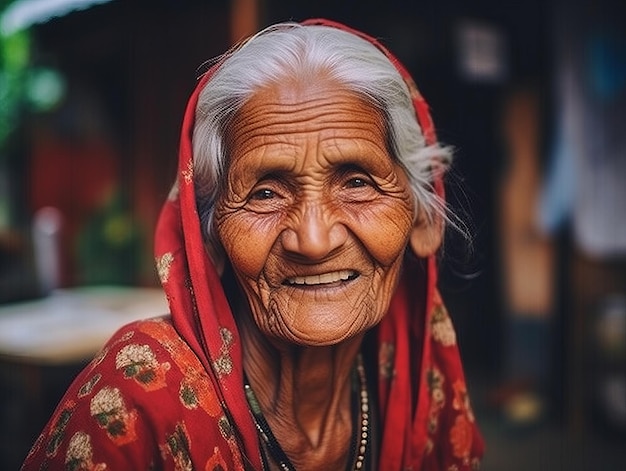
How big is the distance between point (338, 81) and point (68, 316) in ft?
10.9

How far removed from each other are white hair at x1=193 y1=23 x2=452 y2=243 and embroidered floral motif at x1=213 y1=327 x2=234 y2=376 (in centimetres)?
27

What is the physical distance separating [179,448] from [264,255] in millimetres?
464

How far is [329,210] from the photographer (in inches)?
62.8

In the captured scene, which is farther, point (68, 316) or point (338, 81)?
point (68, 316)

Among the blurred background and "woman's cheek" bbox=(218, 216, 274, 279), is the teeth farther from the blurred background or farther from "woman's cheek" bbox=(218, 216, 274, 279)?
the blurred background

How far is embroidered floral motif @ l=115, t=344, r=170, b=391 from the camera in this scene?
4.95 ft

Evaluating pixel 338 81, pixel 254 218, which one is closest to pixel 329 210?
pixel 254 218

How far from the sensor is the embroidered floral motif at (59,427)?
1468 millimetres

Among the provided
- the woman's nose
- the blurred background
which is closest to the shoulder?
the woman's nose

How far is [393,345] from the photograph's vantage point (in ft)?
6.66

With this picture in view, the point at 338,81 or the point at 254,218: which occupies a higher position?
the point at 338,81

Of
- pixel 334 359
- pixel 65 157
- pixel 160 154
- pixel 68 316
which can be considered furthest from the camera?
pixel 65 157

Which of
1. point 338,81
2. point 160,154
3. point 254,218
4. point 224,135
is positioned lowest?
point 160,154

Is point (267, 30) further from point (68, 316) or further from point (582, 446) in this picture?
point (582, 446)
